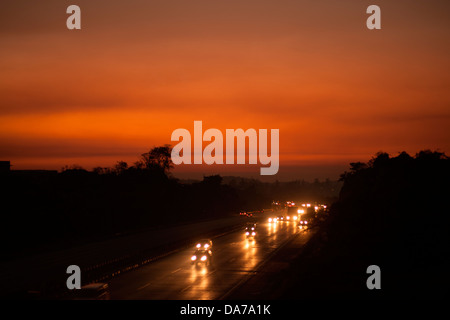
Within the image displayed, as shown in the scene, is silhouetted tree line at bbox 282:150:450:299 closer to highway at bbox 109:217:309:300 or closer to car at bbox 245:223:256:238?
highway at bbox 109:217:309:300

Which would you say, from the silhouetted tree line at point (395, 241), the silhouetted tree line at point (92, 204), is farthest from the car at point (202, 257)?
the silhouetted tree line at point (92, 204)

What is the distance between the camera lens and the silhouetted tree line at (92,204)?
60906 millimetres

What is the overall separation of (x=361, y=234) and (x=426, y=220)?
718cm

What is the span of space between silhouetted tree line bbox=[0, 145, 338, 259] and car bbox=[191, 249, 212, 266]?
58.7 feet

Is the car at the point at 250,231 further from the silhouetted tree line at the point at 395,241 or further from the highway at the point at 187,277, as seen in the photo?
the silhouetted tree line at the point at 395,241

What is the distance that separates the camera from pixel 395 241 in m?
39.4

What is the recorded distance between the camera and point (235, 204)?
162875mm

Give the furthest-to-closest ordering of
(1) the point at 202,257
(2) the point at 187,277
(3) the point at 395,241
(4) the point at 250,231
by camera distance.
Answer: (4) the point at 250,231, (1) the point at 202,257, (3) the point at 395,241, (2) the point at 187,277

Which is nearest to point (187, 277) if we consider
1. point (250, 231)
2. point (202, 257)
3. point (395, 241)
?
point (202, 257)

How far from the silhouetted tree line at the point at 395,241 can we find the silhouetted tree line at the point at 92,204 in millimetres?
30245

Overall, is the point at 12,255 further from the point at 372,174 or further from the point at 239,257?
the point at 372,174

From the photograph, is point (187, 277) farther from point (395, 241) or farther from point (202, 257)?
point (395, 241)

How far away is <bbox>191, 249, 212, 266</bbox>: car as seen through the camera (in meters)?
43.6

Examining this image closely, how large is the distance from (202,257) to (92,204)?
41.7 meters
